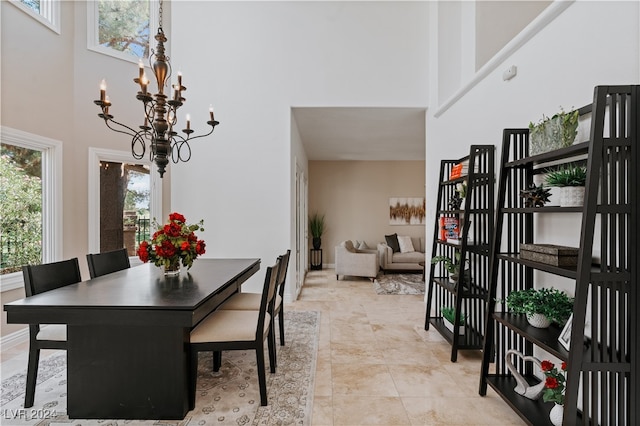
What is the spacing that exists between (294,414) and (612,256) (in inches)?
71.9

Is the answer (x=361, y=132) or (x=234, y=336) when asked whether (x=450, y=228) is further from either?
(x=361, y=132)

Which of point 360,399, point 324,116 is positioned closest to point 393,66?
point 324,116

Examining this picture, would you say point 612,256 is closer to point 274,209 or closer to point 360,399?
point 360,399

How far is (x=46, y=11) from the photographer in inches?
143

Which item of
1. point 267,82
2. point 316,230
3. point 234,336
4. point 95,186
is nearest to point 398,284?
point 316,230

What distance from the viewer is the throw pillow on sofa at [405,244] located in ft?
24.7

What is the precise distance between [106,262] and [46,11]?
9.48ft

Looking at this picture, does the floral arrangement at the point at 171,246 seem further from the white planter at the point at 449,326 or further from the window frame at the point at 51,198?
the white planter at the point at 449,326

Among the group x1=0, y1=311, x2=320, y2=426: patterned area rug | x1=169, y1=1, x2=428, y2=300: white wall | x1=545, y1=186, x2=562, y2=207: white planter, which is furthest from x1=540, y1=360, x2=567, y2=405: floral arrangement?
x1=169, y1=1, x2=428, y2=300: white wall

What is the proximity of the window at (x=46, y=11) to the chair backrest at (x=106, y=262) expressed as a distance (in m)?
2.53

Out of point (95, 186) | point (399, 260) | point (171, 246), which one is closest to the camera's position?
point (171, 246)

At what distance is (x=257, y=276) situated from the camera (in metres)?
A: 4.65

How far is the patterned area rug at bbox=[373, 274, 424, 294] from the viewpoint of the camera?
555cm

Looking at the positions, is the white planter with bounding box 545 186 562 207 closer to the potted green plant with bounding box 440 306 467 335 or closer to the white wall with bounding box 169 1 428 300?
the potted green plant with bounding box 440 306 467 335
